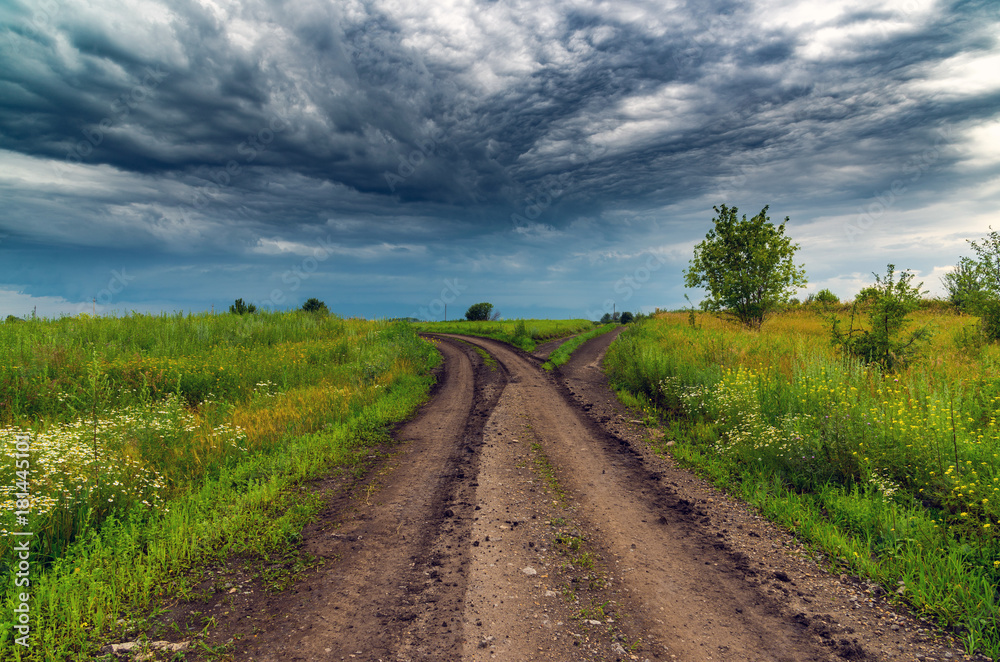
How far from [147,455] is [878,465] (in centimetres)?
1108

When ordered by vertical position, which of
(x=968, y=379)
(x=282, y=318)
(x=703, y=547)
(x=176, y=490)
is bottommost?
(x=703, y=547)

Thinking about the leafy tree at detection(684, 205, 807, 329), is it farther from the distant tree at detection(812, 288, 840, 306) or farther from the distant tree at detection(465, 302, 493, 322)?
the distant tree at detection(465, 302, 493, 322)

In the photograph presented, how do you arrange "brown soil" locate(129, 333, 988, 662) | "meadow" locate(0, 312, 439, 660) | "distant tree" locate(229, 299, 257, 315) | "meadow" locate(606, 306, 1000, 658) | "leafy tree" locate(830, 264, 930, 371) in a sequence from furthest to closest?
"distant tree" locate(229, 299, 257, 315)
"leafy tree" locate(830, 264, 930, 371)
"meadow" locate(606, 306, 1000, 658)
"meadow" locate(0, 312, 439, 660)
"brown soil" locate(129, 333, 988, 662)

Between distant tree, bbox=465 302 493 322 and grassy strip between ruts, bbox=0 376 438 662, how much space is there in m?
59.5

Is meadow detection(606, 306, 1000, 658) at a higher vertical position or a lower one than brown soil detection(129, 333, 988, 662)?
higher

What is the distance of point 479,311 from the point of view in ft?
222

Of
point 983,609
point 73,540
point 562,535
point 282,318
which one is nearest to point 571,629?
point 562,535

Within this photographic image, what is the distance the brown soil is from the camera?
11.6 feet

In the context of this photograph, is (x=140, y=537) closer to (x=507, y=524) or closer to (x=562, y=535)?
(x=507, y=524)

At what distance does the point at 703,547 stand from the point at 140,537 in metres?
6.75

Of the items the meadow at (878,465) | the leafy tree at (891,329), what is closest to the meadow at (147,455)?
the meadow at (878,465)

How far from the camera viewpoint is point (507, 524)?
5.58m

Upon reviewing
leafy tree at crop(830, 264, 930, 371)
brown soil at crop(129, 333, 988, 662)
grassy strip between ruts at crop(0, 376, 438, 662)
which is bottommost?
brown soil at crop(129, 333, 988, 662)

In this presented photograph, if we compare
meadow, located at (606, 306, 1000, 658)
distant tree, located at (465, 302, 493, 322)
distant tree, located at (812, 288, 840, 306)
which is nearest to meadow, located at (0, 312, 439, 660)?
meadow, located at (606, 306, 1000, 658)
